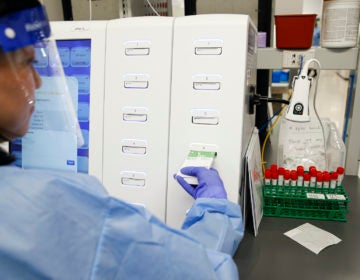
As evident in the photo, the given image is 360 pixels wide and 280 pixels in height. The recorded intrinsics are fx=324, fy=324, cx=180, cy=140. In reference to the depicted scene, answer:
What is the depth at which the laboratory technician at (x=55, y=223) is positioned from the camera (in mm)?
433

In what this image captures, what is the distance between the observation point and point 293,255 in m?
0.92

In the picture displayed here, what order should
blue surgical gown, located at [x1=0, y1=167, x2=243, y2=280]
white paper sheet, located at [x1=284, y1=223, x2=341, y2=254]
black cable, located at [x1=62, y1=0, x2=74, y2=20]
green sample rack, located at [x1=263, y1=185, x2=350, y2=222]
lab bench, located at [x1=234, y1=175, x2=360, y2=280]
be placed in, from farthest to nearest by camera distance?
1. black cable, located at [x1=62, y1=0, x2=74, y2=20]
2. green sample rack, located at [x1=263, y1=185, x2=350, y2=222]
3. white paper sheet, located at [x1=284, y1=223, x2=341, y2=254]
4. lab bench, located at [x1=234, y1=175, x2=360, y2=280]
5. blue surgical gown, located at [x1=0, y1=167, x2=243, y2=280]

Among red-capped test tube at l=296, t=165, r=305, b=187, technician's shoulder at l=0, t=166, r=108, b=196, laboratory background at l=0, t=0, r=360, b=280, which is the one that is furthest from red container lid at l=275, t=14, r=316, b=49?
technician's shoulder at l=0, t=166, r=108, b=196

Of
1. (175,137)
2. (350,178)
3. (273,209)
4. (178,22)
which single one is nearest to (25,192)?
(175,137)

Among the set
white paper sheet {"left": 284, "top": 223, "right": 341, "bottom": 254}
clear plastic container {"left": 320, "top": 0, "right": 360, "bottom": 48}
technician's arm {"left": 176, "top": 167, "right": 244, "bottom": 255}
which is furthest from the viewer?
clear plastic container {"left": 320, "top": 0, "right": 360, "bottom": 48}

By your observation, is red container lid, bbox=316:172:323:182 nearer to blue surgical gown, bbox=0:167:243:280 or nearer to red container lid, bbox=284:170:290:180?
red container lid, bbox=284:170:290:180

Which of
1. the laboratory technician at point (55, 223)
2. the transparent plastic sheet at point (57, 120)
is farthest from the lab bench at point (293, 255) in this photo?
the transparent plastic sheet at point (57, 120)

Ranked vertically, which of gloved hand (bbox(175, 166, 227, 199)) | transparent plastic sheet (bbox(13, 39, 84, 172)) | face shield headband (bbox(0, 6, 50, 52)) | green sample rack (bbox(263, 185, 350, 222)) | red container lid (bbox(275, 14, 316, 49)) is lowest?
green sample rack (bbox(263, 185, 350, 222))

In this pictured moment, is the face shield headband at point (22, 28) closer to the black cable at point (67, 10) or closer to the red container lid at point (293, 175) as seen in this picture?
the red container lid at point (293, 175)

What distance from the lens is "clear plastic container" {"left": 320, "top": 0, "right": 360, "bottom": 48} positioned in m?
1.27

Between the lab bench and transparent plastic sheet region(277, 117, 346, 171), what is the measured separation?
0.89 ft

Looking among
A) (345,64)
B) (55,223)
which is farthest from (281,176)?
(55,223)

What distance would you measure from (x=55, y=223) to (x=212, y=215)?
39cm

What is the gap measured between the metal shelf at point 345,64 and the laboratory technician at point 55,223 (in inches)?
41.4
